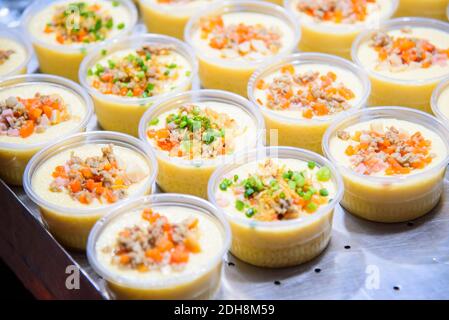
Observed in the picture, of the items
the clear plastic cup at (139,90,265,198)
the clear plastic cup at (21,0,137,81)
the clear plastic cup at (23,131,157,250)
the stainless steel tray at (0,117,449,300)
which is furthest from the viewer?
the clear plastic cup at (21,0,137,81)

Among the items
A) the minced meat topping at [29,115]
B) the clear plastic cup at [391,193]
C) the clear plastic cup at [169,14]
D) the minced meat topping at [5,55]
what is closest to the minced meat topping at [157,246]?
the clear plastic cup at [391,193]

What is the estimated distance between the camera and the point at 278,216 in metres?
3.22

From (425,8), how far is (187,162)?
247cm

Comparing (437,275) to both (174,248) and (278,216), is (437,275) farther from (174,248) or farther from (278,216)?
(174,248)

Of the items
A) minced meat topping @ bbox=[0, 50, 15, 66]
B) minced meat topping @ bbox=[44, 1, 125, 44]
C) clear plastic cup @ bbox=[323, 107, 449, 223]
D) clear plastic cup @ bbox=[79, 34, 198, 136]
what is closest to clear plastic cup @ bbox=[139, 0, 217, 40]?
minced meat topping @ bbox=[44, 1, 125, 44]

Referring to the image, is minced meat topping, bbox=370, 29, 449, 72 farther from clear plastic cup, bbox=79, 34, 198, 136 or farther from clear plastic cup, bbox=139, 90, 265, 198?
clear plastic cup, bbox=79, 34, 198, 136

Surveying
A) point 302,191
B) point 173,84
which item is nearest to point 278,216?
point 302,191

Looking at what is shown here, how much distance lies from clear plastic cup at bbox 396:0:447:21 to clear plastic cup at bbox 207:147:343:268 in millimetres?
2138

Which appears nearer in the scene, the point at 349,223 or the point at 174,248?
the point at 174,248

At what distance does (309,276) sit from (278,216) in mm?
344

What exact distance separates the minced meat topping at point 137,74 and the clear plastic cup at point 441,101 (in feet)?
5.20

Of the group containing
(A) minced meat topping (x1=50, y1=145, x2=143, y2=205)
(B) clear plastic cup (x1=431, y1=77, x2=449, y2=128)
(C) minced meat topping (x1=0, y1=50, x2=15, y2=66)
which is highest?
(C) minced meat topping (x1=0, y1=50, x2=15, y2=66)

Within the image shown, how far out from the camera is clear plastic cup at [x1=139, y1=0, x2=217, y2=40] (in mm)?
4957

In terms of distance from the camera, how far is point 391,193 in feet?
11.4
